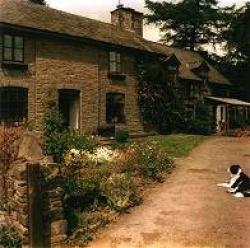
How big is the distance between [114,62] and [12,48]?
22.6ft

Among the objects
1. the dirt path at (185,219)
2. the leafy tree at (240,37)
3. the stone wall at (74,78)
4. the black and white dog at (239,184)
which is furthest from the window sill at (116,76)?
the leafy tree at (240,37)

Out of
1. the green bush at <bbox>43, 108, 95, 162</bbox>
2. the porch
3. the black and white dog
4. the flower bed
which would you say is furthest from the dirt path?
the porch

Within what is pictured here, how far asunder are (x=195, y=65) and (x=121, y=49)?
1130 centimetres

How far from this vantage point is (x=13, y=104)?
18.9m

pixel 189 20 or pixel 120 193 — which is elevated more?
pixel 189 20

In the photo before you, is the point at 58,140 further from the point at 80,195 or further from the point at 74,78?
the point at 74,78

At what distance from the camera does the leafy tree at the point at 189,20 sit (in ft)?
158

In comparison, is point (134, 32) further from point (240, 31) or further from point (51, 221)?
point (51, 221)

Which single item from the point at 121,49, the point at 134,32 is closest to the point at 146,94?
the point at 121,49

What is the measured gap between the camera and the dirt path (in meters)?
8.45

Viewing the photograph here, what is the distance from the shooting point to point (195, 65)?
34.1 m

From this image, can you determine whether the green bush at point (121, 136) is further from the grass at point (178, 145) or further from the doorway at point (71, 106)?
the doorway at point (71, 106)

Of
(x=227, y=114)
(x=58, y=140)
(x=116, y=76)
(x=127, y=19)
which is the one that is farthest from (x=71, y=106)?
(x=227, y=114)

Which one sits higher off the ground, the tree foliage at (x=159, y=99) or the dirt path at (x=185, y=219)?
the tree foliage at (x=159, y=99)
